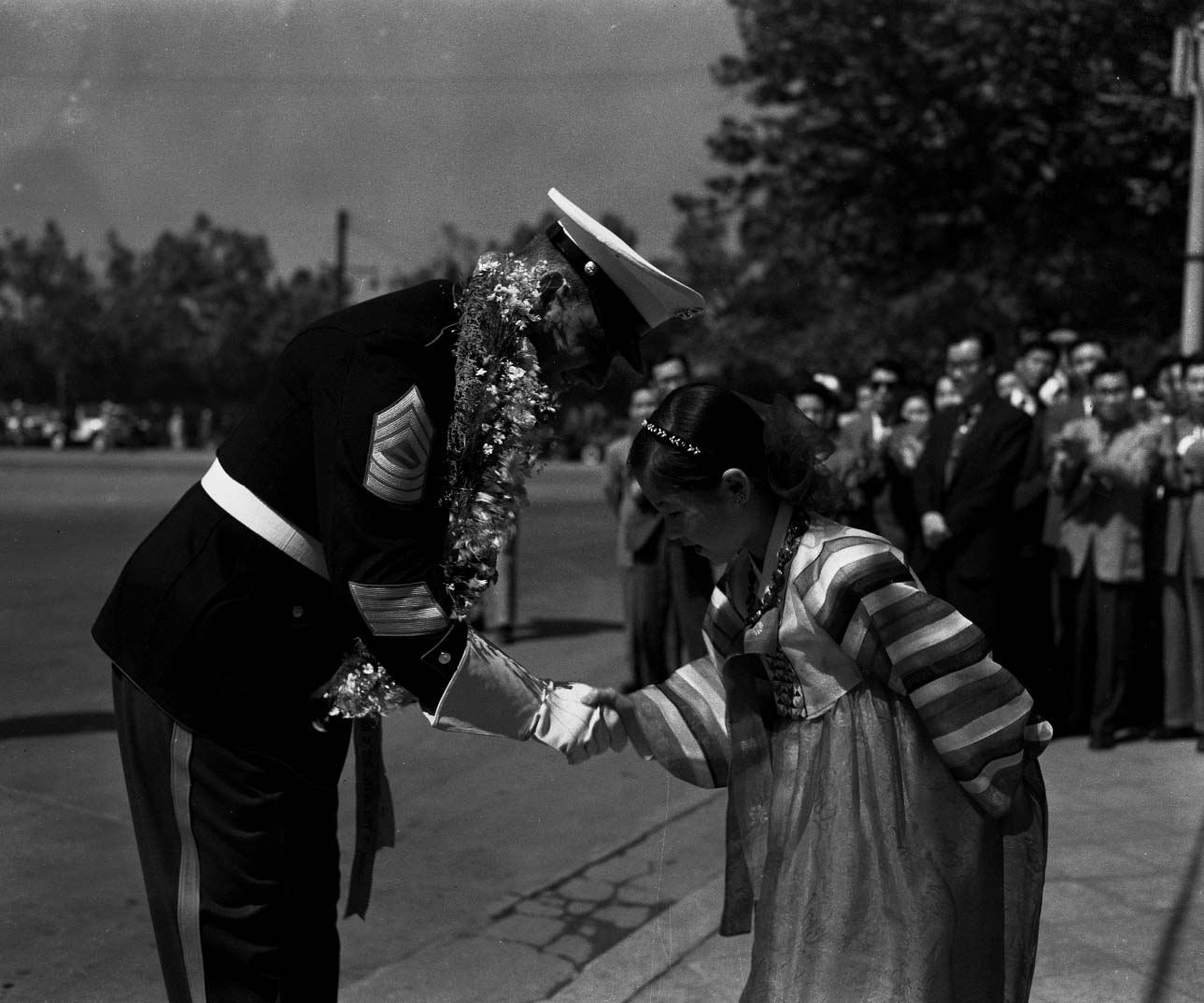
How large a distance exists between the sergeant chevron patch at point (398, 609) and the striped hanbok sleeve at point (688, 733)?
1.84 feet

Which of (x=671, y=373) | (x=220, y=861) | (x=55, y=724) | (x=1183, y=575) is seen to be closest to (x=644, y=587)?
(x=671, y=373)

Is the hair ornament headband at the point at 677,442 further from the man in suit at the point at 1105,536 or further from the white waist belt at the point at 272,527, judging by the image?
the man in suit at the point at 1105,536

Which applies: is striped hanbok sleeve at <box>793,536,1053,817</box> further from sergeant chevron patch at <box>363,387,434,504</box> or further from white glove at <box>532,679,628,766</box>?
sergeant chevron patch at <box>363,387,434,504</box>

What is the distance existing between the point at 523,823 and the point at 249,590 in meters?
3.03

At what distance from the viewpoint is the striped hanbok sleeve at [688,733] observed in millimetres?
2725

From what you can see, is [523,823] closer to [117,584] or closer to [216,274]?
[117,584]

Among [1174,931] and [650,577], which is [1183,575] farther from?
[1174,931]

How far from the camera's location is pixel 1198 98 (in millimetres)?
9508

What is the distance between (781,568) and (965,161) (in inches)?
547

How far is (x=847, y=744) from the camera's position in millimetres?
2486

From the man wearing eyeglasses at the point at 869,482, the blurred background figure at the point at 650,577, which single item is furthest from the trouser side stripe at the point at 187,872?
the blurred background figure at the point at 650,577

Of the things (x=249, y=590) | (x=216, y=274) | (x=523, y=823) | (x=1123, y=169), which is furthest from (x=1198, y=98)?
(x=216, y=274)

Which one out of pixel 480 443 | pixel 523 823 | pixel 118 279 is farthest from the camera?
pixel 118 279

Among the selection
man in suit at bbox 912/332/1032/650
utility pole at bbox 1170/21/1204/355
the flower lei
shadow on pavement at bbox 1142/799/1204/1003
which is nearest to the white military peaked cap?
the flower lei
